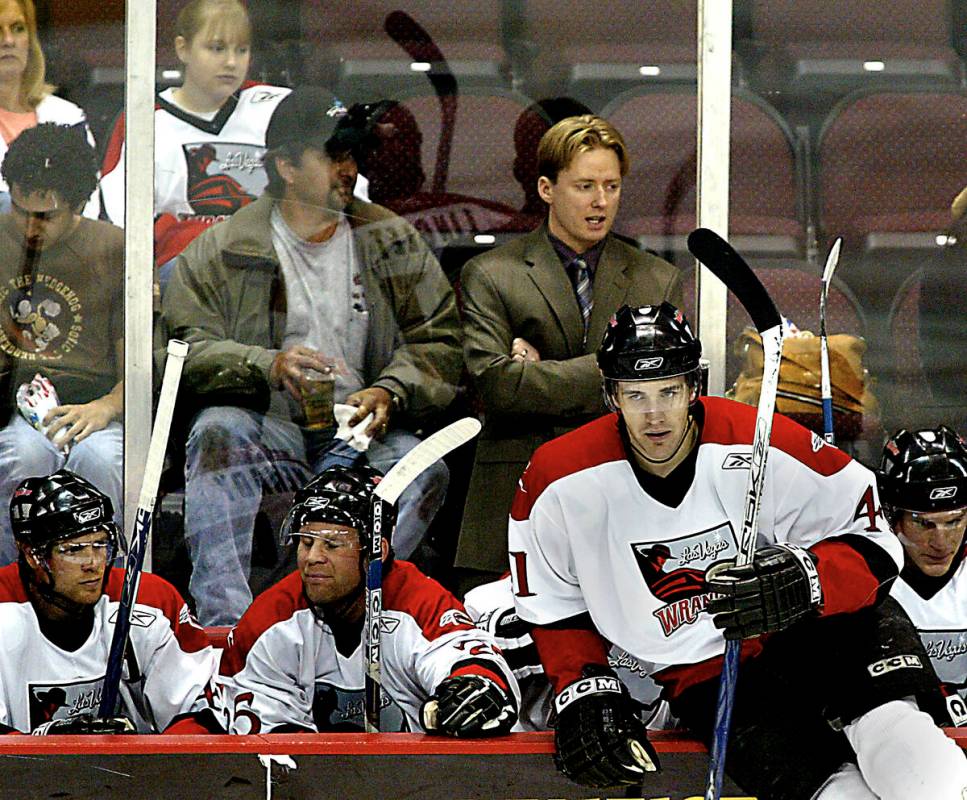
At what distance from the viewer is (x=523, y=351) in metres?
3.36

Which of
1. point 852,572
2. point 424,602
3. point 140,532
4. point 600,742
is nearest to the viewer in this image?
point 600,742

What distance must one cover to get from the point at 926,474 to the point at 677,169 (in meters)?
0.91

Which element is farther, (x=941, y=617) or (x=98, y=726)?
(x=941, y=617)

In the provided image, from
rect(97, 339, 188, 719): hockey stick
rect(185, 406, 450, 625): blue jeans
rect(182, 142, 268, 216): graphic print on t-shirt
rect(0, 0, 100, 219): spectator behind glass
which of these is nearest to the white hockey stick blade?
rect(97, 339, 188, 719): hockey stick

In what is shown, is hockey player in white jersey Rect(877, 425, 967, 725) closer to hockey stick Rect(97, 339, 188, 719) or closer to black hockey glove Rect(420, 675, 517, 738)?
black hockey glove Rect(420, 675, 517, 738)

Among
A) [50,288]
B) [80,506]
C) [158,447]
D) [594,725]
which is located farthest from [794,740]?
[50,288]

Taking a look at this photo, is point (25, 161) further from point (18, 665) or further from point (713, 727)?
point (713, 727)

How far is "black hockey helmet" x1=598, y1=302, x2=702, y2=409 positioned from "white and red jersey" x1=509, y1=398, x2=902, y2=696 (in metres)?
0.14

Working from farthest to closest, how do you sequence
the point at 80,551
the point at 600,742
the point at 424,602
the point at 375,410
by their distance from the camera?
the point at 375,410
the point at 80,551
the point at 424,602
the point at 600,742

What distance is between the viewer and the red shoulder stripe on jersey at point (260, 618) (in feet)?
9.76

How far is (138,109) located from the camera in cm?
339

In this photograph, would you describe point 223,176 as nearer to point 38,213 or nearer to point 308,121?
point 308,121

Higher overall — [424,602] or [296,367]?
[296,367]

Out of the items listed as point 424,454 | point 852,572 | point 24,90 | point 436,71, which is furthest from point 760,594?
point 24,90
